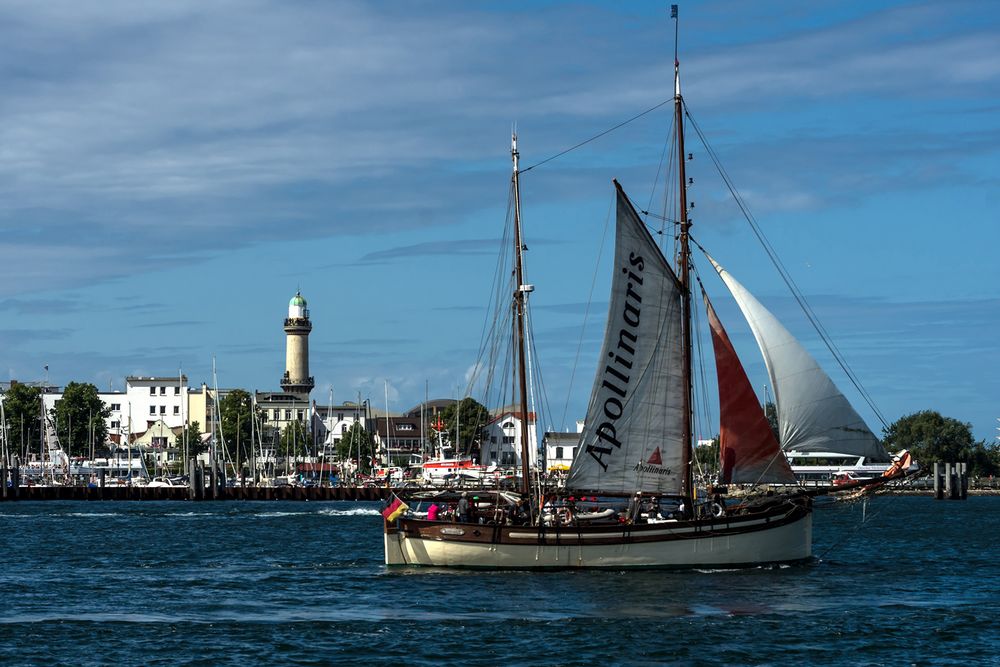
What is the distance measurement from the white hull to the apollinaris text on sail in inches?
131

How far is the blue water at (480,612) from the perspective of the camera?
116 ft

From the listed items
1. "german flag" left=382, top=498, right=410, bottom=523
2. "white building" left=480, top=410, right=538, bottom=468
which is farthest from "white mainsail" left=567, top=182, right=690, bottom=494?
"german flag" left=382, top=498, right=410, bottom=523

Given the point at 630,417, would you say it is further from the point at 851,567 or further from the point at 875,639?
the point at 875,639

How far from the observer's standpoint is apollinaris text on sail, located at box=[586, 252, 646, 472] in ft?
167

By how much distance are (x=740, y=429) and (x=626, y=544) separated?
564 centimetres

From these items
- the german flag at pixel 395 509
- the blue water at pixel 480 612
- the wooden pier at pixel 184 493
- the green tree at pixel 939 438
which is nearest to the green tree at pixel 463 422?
the wooden pier at pixel 184 493

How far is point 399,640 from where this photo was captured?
37156 millimetres

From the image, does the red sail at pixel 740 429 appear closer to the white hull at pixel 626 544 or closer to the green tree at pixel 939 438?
the white hull at pixel 626 544

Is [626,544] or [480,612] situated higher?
[626,544]

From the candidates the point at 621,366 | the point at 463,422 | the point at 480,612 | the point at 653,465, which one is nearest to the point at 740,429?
the point at 653,465

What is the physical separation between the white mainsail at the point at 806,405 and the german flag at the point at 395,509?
44.0 ft

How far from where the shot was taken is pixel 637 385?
2025 inches

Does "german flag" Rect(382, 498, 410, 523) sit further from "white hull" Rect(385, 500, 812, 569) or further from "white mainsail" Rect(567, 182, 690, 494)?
"white mainsail" Rect(567, 182, 690, 494)

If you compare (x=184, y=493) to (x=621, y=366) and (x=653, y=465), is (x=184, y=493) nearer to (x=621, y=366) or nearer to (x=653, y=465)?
(x=653, y=465)
